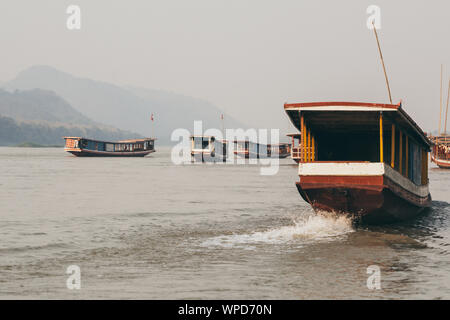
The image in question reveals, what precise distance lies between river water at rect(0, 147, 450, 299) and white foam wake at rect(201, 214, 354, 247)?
0.03 meters

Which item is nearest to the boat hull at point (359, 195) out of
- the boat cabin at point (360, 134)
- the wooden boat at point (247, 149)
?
the boat cabin at point (360, 134)

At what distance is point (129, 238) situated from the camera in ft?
47.0

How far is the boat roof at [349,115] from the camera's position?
14.1 metres

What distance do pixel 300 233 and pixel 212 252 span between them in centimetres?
353

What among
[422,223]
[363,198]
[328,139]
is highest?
[328,139]

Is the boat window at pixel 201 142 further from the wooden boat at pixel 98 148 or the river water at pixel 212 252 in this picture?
the river water at pixel 212 252

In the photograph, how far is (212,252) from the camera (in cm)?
1225

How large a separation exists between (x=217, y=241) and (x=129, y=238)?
2.33 m

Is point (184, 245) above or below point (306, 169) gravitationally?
below
